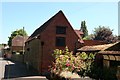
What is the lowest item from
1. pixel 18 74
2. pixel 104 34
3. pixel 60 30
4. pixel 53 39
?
pixel 18 74

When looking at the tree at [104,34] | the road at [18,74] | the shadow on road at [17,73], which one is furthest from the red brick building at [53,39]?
the tree at [104,34]

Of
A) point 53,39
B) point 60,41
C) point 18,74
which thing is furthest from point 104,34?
point 18,74

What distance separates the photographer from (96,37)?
6156 cm

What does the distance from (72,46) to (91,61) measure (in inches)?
370

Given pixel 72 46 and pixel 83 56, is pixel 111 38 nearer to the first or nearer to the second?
pixel 72 46

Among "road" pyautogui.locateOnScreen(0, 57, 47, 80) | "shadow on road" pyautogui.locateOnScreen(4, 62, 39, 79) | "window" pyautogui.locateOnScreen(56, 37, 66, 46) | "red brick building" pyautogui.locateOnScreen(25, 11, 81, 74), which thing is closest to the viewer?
Result: "road" pyautogui.locateOnScreen(0, 57, 47, 80)

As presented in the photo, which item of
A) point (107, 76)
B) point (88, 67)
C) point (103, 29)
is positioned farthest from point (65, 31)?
point (103, 29)

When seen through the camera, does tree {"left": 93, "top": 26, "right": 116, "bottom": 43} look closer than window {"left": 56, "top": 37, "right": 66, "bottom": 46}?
No

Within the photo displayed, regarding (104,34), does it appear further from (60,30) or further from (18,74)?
(18,74)

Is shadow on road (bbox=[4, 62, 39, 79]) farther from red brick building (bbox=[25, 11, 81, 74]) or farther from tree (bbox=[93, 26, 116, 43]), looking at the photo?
tree (bbox=[93, 26, 116, 43])

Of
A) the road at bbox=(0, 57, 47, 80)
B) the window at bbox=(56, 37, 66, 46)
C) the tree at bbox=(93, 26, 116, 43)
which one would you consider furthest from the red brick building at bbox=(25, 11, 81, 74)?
the tree at bbox=(93, 26, 116, 43)

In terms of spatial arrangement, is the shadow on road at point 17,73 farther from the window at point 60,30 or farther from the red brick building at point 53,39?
the window at point 60,30

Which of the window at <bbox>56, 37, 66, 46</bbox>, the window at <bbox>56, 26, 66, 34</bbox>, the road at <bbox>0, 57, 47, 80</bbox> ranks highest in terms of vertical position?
the window at <bbox>56, 26, 66, 34</bbox>

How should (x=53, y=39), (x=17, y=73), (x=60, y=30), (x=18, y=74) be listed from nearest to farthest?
(x=18, y=74) → (x=17, y=73) → (x=53, y=39) → (x=60, y=30)
